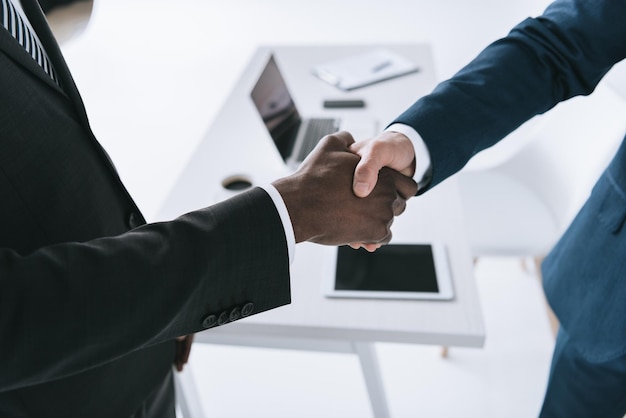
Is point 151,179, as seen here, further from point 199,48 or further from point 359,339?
point 359,339

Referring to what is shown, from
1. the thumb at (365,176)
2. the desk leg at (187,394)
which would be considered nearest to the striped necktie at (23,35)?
the thumb at (365,176)

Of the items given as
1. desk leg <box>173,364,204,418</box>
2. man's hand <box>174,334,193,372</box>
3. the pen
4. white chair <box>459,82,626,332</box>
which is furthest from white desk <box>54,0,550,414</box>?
man's hand <box>174,334,193,372</box>

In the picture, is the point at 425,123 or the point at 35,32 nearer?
the point at 35,32

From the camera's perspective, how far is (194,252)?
76 cm

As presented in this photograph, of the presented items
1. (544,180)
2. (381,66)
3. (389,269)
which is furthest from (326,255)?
(381,66)

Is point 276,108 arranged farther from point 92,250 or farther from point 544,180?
point 92,250

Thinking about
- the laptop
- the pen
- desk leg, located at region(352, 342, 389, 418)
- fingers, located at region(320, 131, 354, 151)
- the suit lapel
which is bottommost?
desk leg, located at region(352, 342, 389, 418)

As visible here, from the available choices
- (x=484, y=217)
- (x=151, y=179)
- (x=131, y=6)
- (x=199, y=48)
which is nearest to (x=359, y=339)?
(x=484, y=217)

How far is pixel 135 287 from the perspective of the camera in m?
0.72

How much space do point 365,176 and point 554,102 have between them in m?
0.51

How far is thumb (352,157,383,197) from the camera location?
107 cm

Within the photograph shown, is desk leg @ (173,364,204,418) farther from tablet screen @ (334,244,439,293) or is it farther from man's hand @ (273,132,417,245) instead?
man's hand @ (273,132,417,245)

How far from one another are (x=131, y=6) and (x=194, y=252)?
14.5 feet

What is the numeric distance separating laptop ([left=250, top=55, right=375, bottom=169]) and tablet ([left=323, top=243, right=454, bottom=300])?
1.67 ft
